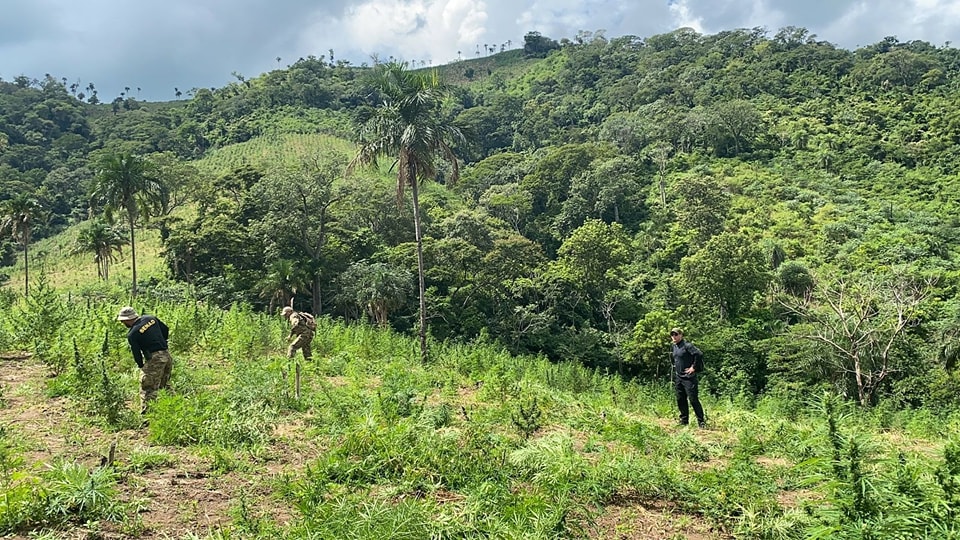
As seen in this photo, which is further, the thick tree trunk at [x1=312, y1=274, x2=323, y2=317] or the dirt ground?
the thick tree trunk at [x1=312, y1=274, x2=323, y2=317]

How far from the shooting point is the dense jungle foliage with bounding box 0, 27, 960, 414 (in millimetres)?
26422

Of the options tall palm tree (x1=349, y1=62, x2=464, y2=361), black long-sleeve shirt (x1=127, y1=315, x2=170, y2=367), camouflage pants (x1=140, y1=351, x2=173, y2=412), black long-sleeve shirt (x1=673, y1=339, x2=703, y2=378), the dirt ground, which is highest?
tall palm tree (x1=349, y1=62, x2=464, y2=361)

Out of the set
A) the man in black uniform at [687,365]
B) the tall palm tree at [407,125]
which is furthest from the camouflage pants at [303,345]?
the man in black uniform at [687,365]

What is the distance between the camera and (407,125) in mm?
17719

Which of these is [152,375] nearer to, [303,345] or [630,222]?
[303,345]

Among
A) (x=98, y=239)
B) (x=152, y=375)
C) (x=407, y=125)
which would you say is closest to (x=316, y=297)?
(x=98, y=239)

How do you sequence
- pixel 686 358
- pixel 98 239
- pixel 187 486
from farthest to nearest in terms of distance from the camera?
pixel 98 239 < pixel 686 358 < pixel 187 486

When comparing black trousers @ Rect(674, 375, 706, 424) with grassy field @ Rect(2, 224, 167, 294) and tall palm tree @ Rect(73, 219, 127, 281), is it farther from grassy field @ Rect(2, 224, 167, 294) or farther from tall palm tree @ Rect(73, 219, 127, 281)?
tall palm tree @ Rect(73, 219, 127, 281)

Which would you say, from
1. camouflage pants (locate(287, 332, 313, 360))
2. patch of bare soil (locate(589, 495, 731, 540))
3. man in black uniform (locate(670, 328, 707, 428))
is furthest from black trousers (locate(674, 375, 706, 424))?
camouflage pants (locate(287, 332, 313, 360))

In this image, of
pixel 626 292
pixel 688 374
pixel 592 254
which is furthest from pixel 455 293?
pixel 688 374

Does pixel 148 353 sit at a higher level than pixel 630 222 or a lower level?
lower

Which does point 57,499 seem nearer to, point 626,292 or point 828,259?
point 626,292

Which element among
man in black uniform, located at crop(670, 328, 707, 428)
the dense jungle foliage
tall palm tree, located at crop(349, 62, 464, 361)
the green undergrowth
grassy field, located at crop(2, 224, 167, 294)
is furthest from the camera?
grassy field, located at crop(2, 224, 167, 294)

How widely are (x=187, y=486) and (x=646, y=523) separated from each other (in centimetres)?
399
